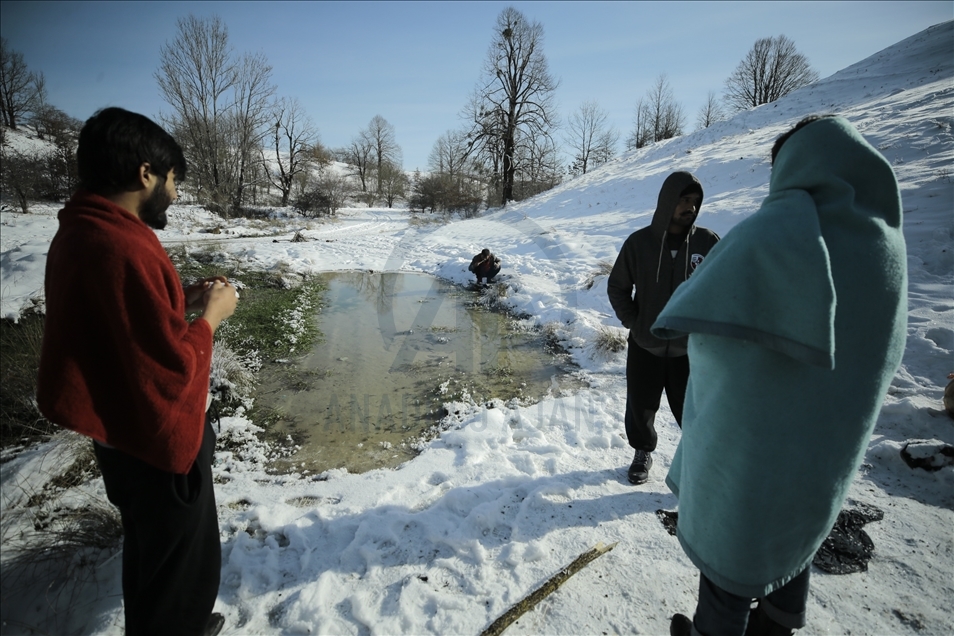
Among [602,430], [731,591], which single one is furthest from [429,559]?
[602,430]

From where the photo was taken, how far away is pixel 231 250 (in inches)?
465

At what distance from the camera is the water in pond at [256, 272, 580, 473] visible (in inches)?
146

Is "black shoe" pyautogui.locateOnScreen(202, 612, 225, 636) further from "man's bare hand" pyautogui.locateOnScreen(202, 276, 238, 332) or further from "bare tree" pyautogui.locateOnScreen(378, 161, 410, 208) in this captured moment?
"bare tree" pyautogui.locateOnScreen(378, 161, 410, 208)

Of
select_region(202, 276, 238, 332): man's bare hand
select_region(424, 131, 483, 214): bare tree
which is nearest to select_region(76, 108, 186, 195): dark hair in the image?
select_region(202, 276, 238, 332): man's bare hand

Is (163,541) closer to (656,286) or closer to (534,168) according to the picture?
(656,286)

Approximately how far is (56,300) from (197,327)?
0.36 m

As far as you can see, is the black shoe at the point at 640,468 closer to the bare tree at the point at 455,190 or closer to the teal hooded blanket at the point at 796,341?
the teal hooded blanket at the point at 796,341

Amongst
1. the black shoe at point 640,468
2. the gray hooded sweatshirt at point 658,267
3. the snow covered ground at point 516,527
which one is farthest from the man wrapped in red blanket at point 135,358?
the black shoe at point 640,468

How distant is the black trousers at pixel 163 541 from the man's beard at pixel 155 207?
2.66 ft

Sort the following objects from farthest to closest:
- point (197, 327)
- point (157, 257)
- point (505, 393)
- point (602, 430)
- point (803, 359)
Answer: point (505, 393)
point (602, 430)
point (197, 327)
point (157, 257)
point (803, 359)

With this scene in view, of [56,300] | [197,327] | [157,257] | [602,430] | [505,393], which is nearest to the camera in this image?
[56,300]

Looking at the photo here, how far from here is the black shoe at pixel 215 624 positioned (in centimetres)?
177

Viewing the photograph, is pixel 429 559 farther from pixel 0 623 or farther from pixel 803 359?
pixel 803 359

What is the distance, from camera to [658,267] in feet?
8.93
